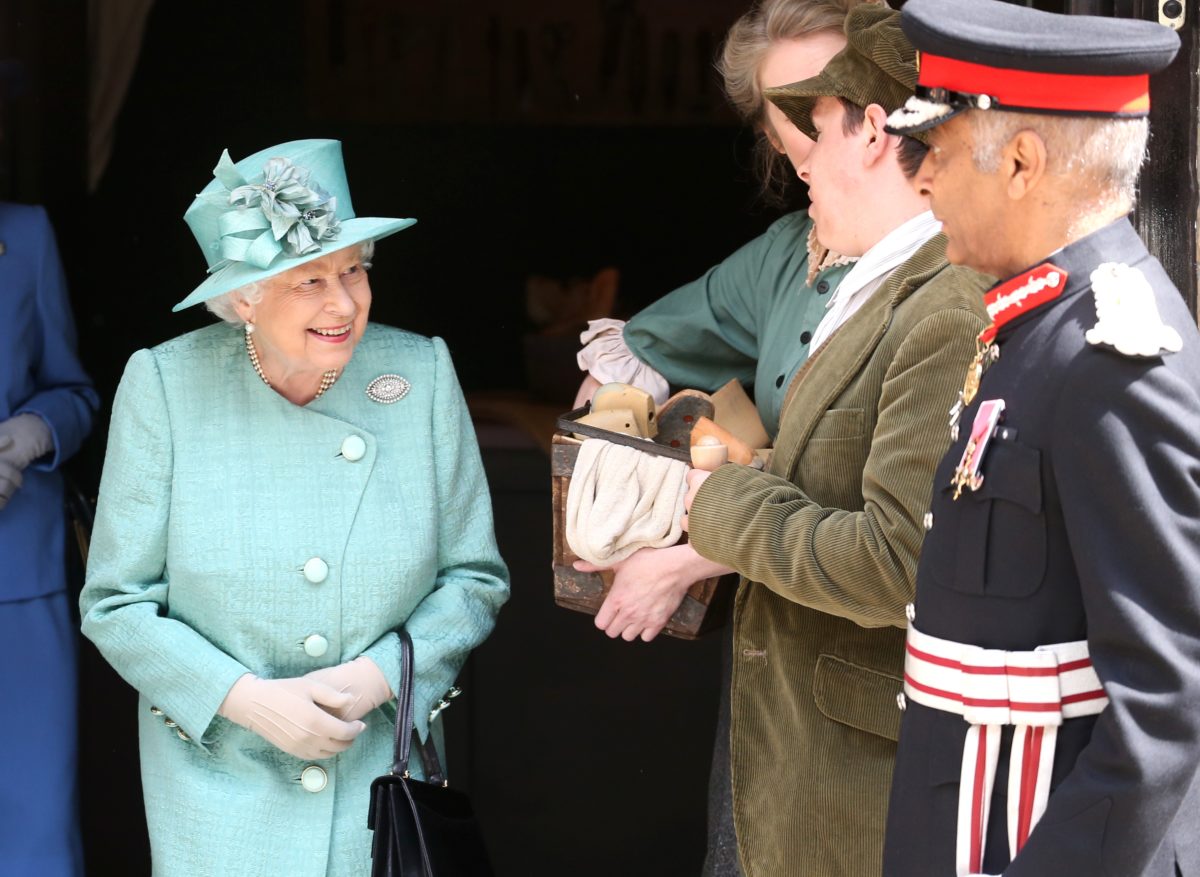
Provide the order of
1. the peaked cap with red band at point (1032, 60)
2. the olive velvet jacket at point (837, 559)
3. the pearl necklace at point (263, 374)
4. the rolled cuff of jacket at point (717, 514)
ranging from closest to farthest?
1. the peaked cap with red band at point (1032, 60)
2. the olive velvet jacket at point (837, 559)
3. the rolled cuff of jacket at point (717, 514)
4. the pearl necklace at point (263, 374)

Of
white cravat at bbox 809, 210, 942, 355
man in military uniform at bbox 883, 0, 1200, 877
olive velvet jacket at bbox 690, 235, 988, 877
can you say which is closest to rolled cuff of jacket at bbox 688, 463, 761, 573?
olive velvet jacket at bbox 690, 235, 988, 877

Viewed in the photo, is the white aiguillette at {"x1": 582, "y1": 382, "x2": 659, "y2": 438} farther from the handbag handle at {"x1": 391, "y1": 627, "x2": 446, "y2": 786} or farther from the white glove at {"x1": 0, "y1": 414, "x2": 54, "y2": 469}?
the white glove at {"x1": 0, "y1": 414, "x2": 54, "y2": 469}

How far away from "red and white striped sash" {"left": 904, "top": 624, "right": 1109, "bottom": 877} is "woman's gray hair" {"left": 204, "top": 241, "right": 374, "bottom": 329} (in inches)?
55.9

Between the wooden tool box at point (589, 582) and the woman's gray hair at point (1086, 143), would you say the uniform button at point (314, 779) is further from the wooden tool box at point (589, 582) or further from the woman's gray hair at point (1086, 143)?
the woman's gray hair at point (1086, 143)

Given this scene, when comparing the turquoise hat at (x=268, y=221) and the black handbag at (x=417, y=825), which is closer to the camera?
the black handbag at (x=417, y=825)

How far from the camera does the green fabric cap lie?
2.51 metres

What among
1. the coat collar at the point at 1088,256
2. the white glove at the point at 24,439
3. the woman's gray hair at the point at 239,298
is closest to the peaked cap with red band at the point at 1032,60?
the coat collar at the point at 1088,256

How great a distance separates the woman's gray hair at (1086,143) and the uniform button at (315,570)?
1458 mm

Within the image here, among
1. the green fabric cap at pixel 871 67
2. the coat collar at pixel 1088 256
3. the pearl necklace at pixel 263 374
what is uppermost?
the green fabric cap at pixel 871 67

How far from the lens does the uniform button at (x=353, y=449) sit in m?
2.96

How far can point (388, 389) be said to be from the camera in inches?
120

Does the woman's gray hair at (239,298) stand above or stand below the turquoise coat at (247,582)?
above

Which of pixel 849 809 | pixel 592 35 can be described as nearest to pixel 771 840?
pixel 849 809

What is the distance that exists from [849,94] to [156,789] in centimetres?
171
